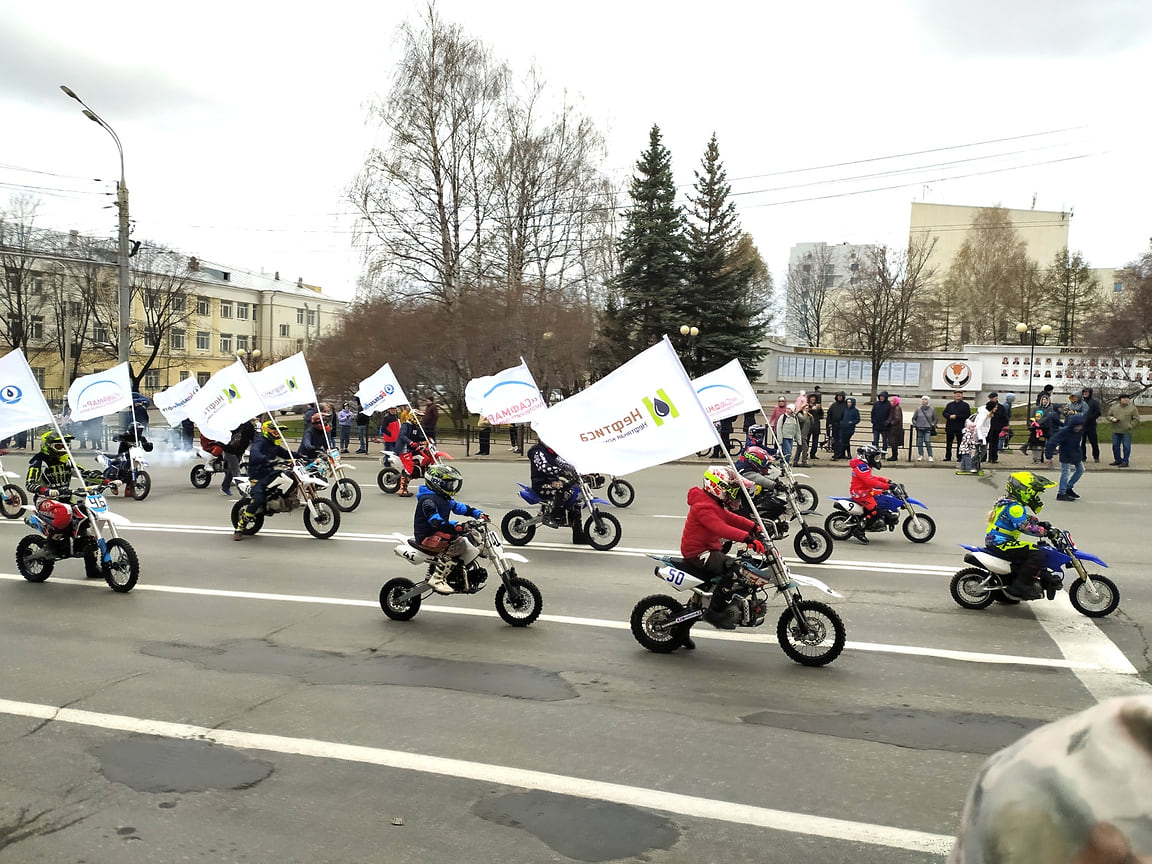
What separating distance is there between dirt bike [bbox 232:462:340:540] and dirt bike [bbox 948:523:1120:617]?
8464 mm

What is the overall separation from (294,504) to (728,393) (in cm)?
652

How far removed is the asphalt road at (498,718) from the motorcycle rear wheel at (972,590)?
0.14 m

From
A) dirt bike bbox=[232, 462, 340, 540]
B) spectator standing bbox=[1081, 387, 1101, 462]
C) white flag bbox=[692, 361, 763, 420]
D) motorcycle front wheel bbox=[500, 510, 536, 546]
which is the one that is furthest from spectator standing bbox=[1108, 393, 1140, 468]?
dirt bike bbox=[232, 462, 340, 540]

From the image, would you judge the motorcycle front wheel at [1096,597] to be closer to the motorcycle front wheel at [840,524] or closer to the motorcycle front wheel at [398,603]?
the motorcycle front wheel at [840,524]

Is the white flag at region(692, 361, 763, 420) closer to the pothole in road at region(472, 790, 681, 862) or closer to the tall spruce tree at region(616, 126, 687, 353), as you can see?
the pothole in road at region(472, 790, 681, 862)

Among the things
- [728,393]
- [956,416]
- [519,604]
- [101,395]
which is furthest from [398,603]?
[956,416]

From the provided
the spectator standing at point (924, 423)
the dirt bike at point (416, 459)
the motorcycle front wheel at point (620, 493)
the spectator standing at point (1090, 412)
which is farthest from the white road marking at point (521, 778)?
the spectator standing at point (924, 423)

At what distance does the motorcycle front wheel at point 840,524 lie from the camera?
12.6 metres

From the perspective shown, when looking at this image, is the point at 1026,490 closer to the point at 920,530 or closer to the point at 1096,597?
the point at 1096,597

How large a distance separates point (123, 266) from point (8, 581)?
1970 centimetres

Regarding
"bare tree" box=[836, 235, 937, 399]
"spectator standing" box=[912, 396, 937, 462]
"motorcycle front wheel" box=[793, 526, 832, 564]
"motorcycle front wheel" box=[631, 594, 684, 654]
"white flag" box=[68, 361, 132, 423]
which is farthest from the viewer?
"bare tree" box=[836, 235, 937, 399]

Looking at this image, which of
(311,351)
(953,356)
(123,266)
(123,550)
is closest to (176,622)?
(123,550)

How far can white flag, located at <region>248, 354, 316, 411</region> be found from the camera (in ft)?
55.2

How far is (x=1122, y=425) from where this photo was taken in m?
22.2
